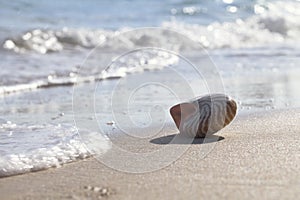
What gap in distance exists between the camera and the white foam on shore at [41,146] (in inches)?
105

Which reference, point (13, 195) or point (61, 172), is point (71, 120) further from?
point (13, 195)

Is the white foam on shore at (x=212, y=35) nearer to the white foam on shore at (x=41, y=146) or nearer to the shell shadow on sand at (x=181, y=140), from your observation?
the white foam on shore at (x=41, y=146)

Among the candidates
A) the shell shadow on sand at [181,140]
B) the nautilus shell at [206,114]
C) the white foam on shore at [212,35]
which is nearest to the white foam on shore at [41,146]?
the shell shadow on sand at [181,140]

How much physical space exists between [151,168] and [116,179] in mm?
217

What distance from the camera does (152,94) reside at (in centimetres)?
482

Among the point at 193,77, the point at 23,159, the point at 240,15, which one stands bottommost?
the point at 240,15


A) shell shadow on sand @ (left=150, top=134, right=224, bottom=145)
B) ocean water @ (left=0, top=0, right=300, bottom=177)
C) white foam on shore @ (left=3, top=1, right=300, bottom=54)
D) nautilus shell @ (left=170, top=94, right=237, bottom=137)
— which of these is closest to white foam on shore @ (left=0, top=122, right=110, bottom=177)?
ocean water @ (left=0, top=0, right=300, bottom=177)

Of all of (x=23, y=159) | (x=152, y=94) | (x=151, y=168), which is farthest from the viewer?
(x=152, y=94)

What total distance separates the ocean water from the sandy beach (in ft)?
0.82

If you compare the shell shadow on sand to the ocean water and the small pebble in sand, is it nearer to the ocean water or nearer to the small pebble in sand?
the ocean water

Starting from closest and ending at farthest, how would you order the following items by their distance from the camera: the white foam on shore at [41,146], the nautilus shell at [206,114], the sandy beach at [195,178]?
the sandy beach at [195,178] → the white foam on shore at [41,146] → the nautilus shell at [206,114]

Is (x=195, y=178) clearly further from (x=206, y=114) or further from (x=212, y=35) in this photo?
(x=212, y=35)

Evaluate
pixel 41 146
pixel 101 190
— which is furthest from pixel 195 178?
pixel 41 146

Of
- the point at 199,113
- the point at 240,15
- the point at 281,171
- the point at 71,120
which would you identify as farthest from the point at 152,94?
the point at 240,15
